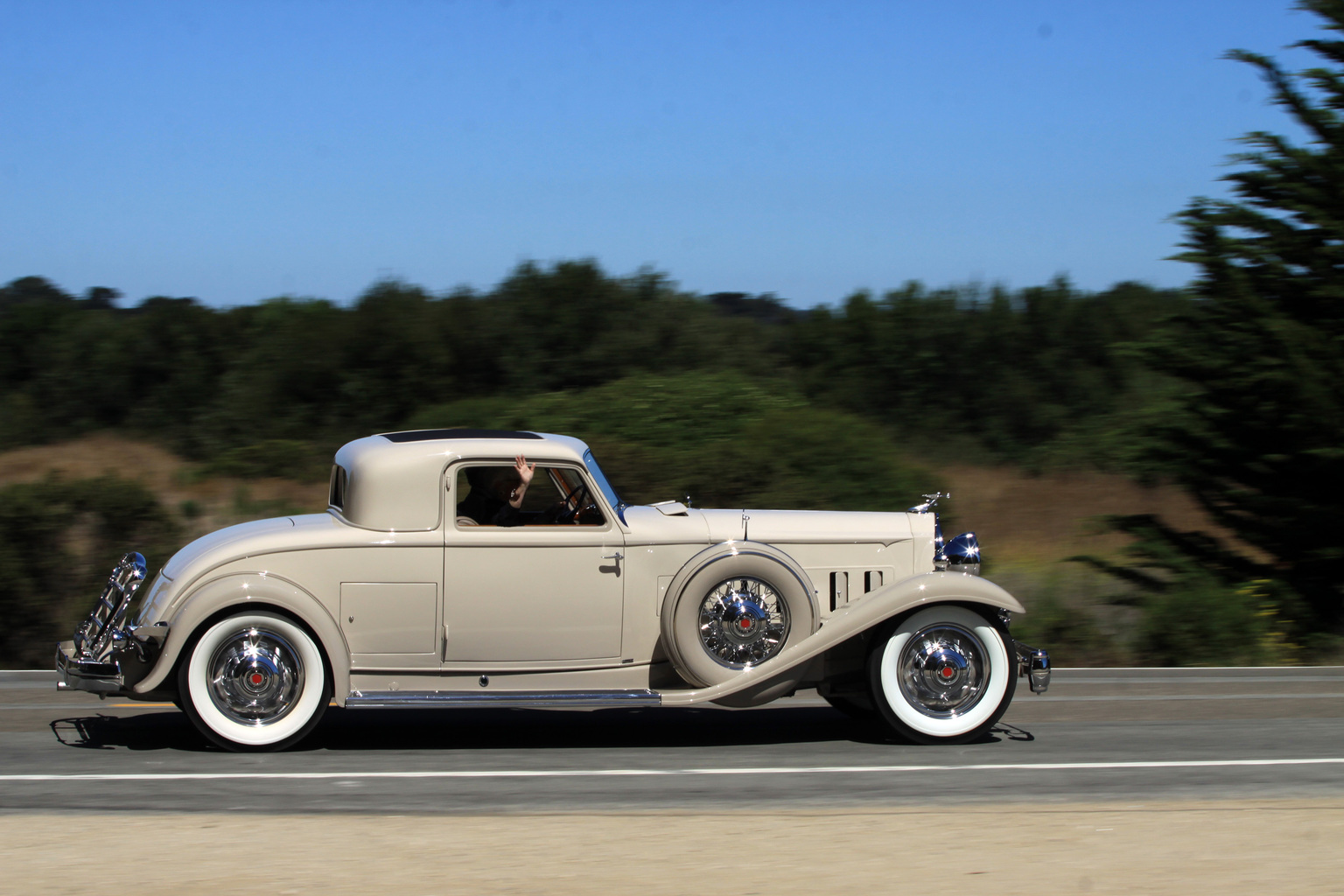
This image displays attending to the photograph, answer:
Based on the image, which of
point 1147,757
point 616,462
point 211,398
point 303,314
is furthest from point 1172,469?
point 211,398

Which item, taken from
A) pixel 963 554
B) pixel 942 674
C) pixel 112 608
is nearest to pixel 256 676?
pixel 112 608

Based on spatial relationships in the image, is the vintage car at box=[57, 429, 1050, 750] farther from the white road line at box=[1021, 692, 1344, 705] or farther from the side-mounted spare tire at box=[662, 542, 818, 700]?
the white road line at box=[1021, 692, 1344, 705]

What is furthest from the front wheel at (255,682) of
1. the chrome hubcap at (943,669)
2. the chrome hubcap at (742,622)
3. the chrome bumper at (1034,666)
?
the chrome bumper at (1034,666)

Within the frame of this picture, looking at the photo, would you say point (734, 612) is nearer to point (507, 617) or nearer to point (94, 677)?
point (507, 617)

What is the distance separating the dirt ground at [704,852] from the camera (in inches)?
188

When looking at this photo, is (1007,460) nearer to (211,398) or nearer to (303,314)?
(303,314)

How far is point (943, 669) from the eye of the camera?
A: 7.18m

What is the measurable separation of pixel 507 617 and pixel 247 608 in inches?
53.2

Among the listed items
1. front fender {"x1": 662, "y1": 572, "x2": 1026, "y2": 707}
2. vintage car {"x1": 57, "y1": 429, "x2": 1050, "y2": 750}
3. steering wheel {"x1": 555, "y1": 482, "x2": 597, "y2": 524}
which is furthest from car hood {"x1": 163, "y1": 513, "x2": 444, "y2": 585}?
front fender {"x1": 662, "y1": 572, "x2": 1026, "y2": 707}

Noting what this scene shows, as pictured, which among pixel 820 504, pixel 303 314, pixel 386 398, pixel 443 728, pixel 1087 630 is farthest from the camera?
pixel 303 314

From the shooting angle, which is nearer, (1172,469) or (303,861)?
(303,861)

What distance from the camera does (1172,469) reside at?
14.0m

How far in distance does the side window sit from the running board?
0.91 metres

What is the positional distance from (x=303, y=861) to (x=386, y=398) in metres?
17.4
